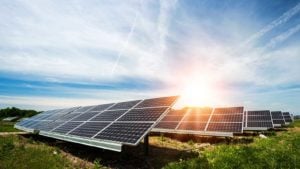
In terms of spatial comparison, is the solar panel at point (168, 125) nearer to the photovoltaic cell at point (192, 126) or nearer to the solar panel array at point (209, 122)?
the solar panel array at point (209, 122)

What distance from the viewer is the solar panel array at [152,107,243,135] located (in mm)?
14811

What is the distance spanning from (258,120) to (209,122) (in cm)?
880

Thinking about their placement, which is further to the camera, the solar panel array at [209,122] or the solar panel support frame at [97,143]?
the solar panel array at [209,122]

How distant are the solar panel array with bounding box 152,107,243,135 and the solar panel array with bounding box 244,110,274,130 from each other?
3.58 metres

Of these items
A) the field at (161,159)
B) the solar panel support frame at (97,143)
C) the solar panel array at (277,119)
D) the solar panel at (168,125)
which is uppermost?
the solar panel array at (277,119)

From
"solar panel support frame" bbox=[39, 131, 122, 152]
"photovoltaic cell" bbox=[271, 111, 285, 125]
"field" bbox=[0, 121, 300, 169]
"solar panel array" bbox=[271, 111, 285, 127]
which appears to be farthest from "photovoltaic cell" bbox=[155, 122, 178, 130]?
"photovoltaic cell" bbox=[271, 111, 285, 125]

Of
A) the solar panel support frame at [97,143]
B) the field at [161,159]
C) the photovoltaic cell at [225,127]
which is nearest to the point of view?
the field at [161,159]

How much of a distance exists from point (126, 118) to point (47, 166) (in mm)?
4271

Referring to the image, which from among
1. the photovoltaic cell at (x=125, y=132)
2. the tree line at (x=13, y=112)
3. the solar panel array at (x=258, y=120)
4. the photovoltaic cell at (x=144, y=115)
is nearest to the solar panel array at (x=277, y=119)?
the solar panel array at (x=258, y=120)

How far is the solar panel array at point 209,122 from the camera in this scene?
1481 centimetres

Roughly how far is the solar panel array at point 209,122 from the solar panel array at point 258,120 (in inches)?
141

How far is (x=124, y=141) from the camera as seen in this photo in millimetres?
8227

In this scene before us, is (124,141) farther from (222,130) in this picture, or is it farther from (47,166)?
(222,130)

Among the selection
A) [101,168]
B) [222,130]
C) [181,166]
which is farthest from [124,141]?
[222,130]
